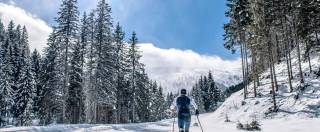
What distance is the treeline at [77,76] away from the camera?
45.1 metres

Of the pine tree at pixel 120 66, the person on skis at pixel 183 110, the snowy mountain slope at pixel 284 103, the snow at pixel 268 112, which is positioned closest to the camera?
the person on skis at pixel 183 110

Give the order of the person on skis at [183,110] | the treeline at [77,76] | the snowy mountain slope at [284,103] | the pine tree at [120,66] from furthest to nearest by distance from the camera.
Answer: the pine tree at [120,66], the treeline at [77,76], the snowy mountain slope at [284,103], the person on skis at [183,110]

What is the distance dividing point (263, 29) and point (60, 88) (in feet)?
78.2

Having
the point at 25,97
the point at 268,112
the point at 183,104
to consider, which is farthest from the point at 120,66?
the point at 183,104

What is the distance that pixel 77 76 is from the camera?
52.9 metres

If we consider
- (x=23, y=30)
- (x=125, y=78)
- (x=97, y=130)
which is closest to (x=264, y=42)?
(x=97, y=130)

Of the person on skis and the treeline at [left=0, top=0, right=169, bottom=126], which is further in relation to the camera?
the treeline at [left=0, top=0, right=169, bottom=126]

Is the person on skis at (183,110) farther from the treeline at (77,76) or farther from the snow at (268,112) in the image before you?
the treeline at (77,76)

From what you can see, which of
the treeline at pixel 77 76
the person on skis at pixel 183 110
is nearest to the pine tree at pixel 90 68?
the treeline at pixel 77 76

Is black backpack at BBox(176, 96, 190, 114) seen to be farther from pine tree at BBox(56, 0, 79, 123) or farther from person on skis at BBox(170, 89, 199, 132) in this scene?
pine tree at BBox(56, 0, 79, 123)

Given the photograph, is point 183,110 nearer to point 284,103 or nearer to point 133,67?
point 284,103

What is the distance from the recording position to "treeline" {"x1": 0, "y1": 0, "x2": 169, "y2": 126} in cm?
4506

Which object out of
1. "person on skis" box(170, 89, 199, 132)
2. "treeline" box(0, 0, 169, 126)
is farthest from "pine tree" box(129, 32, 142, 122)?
"person on skis" box(170, 89, 199, 132)

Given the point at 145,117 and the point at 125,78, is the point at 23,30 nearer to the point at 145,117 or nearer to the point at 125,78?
the point at 145,117
